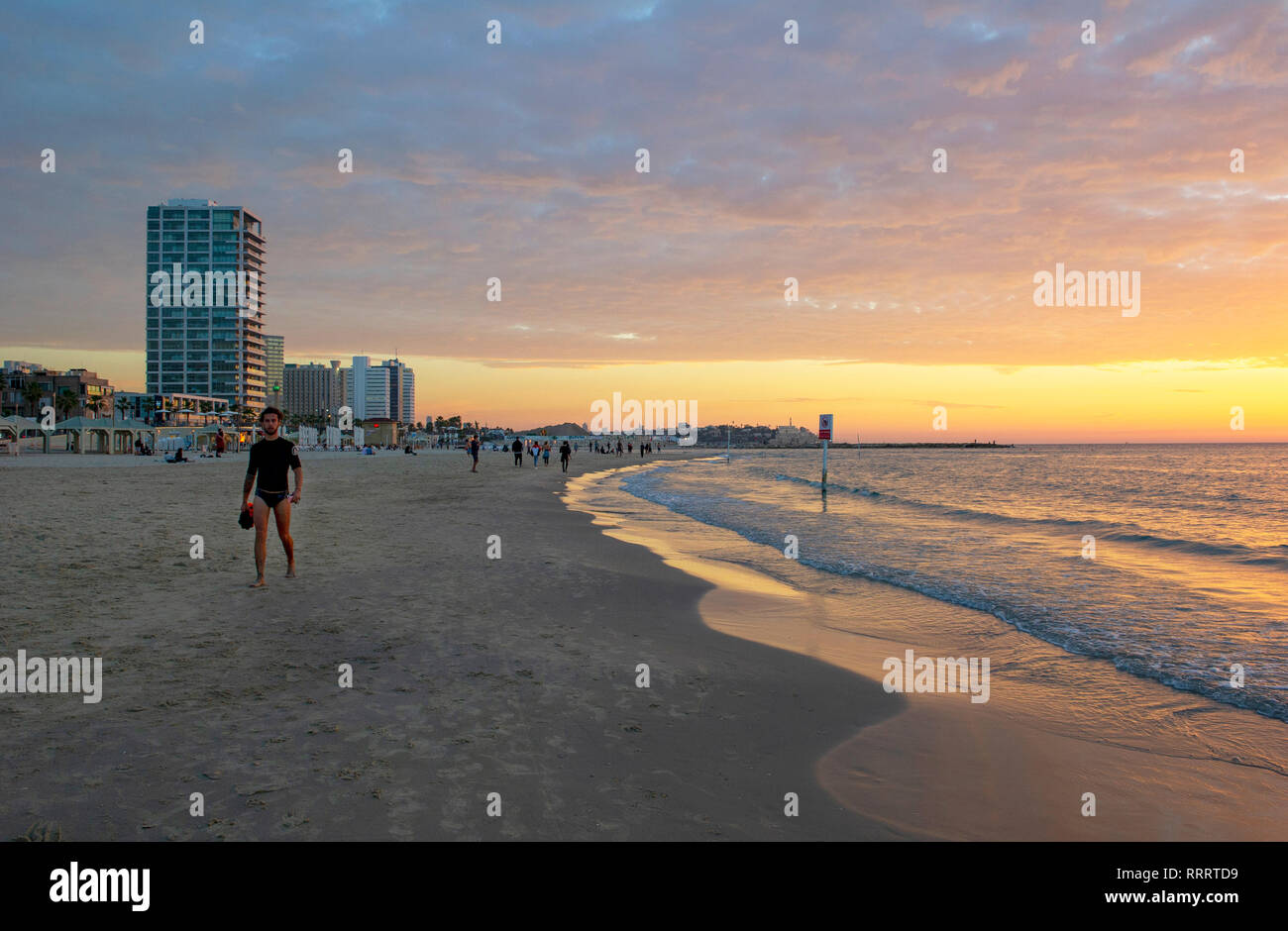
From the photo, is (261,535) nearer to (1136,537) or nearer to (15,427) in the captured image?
(1136,537)

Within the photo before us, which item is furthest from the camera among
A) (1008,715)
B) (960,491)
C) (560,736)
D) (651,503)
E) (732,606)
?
(960,491)

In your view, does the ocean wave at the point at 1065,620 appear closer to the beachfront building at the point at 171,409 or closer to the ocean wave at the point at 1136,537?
the ocean wave at the point at 1136,537

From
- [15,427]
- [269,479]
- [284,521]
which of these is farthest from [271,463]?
[15,427]

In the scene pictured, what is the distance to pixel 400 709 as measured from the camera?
16.0 feet

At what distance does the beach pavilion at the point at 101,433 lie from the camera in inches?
2458

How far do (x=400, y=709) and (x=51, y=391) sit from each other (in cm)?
16077

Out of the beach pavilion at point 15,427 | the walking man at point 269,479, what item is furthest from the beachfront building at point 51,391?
the walking man at point 269,479

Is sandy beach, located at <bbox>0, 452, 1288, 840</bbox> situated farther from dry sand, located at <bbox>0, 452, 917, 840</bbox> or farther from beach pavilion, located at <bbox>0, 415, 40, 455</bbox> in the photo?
beach pavilion, located at <bbox>0, 415, 40, 455</bbox>

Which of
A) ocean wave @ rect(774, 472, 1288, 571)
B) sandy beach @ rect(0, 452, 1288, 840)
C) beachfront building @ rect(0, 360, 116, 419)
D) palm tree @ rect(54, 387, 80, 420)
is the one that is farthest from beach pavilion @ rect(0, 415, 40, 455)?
ocean wave @ rect(774, 472, 1288, 571)

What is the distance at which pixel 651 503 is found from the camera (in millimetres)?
27297

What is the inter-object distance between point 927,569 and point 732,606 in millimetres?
5109

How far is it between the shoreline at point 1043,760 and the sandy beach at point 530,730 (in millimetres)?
24
